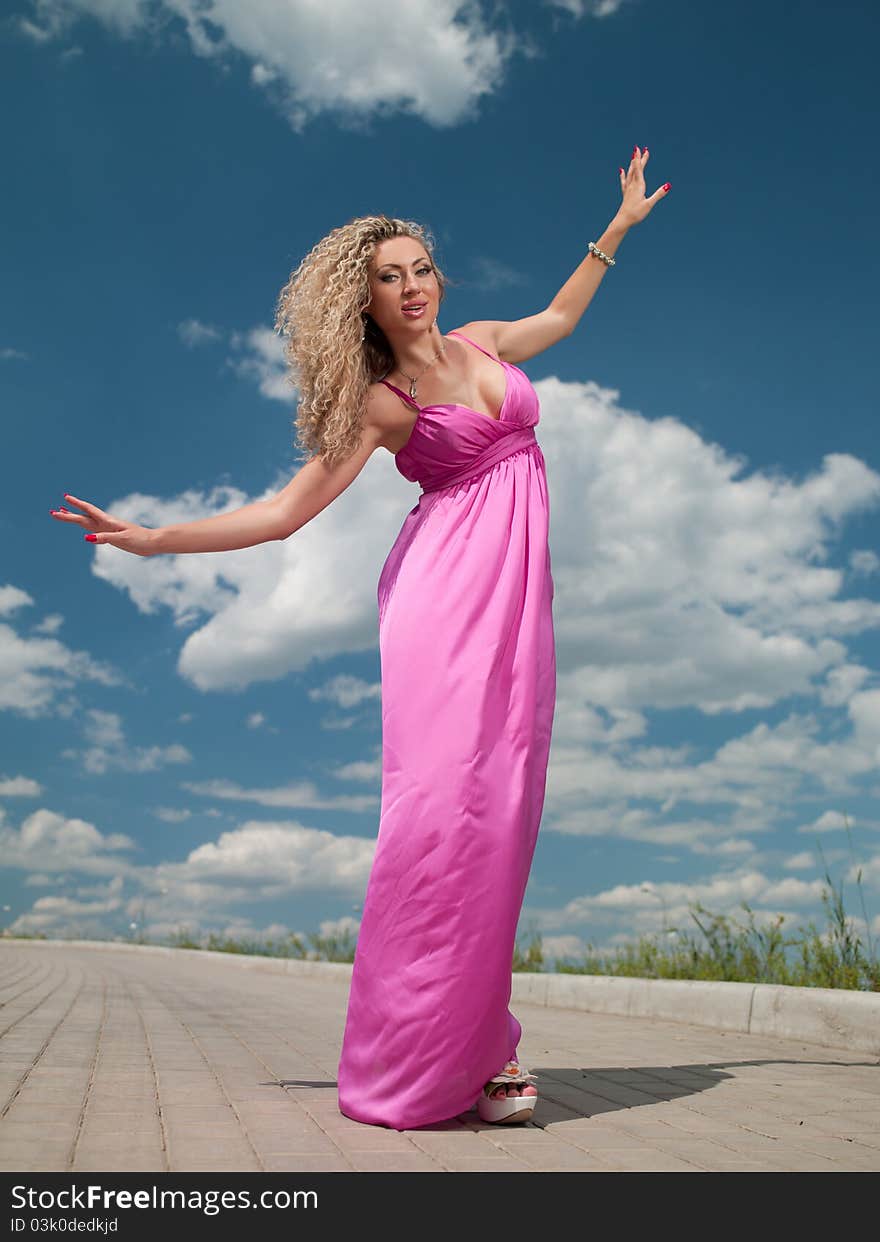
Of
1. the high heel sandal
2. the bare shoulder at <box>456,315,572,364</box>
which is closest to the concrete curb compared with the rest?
the high heel sandal

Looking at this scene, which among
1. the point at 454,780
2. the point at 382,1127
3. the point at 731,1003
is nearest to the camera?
the point at 382,1127

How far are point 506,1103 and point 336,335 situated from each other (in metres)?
2.40

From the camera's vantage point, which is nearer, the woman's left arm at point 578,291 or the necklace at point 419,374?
the necklace at point 419,374

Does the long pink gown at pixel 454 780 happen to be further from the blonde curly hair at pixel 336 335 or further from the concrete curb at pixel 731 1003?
the concrete curb at pixel 731 1003

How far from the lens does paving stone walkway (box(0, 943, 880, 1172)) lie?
2768 mm

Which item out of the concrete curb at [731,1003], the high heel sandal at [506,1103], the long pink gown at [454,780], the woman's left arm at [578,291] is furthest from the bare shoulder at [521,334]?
the concrete curb at [731,1003]

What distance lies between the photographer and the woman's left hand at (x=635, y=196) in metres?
4.50

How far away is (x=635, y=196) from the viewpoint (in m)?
4.52

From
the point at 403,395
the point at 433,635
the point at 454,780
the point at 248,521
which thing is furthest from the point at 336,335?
the point at 454,780

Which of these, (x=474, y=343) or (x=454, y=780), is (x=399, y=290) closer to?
(x=474, y=343)

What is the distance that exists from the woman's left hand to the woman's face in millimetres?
1084

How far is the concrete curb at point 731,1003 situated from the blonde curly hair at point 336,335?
3.65 metres
